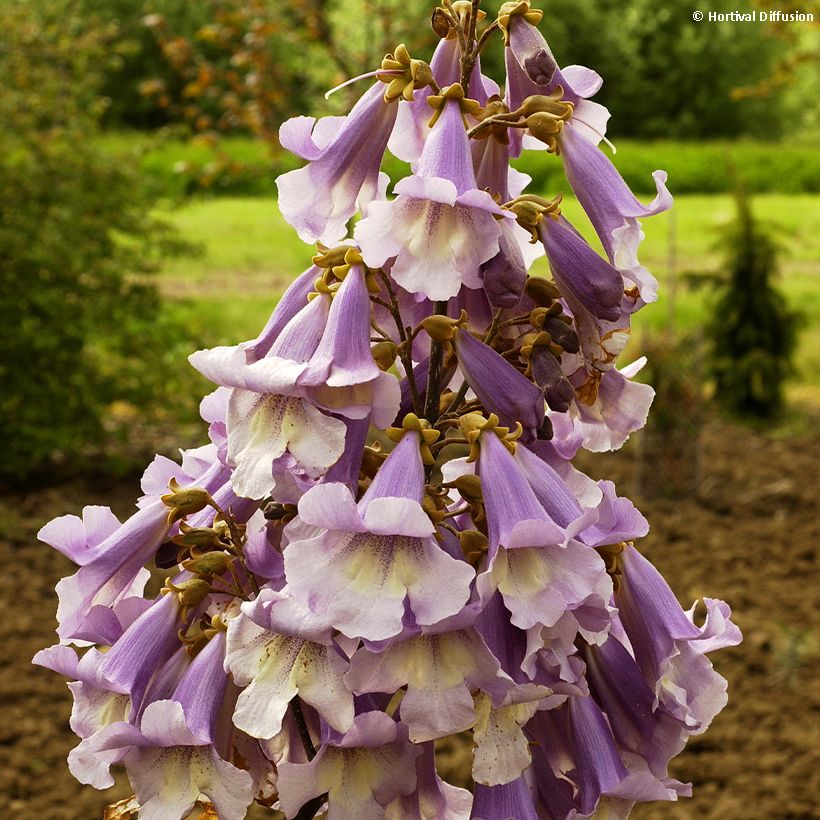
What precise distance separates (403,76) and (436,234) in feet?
0.88

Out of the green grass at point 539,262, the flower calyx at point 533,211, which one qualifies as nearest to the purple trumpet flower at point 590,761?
the flower calyx at point 533,211

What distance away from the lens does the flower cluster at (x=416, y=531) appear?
1.19m

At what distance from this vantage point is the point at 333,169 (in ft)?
4.67

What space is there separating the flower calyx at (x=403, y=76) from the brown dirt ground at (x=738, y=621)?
2.78 m

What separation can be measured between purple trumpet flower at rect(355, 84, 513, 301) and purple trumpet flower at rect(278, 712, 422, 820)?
1.63ft

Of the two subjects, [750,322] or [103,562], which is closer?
[103,562]

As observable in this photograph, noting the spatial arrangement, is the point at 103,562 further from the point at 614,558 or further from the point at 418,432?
the point at 614,558

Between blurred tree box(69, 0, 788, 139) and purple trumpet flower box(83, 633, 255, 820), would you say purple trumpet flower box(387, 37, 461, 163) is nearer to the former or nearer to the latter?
purple trumpet flower box(83, 633, 255, 820)

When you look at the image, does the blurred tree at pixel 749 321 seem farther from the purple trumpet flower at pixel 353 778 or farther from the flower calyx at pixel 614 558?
the purple trumpet flower at pixel 353 778

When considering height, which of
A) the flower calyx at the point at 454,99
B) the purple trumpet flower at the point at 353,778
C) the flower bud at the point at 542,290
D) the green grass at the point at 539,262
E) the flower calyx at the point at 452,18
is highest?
the flower calyx at the point at 452,18

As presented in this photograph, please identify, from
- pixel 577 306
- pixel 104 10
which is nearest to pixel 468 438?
pixel 577 306

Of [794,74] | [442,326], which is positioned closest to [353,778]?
[442,326]

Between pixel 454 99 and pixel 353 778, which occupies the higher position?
pixel 454 99

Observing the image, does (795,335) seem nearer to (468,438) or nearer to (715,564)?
(715,564)
